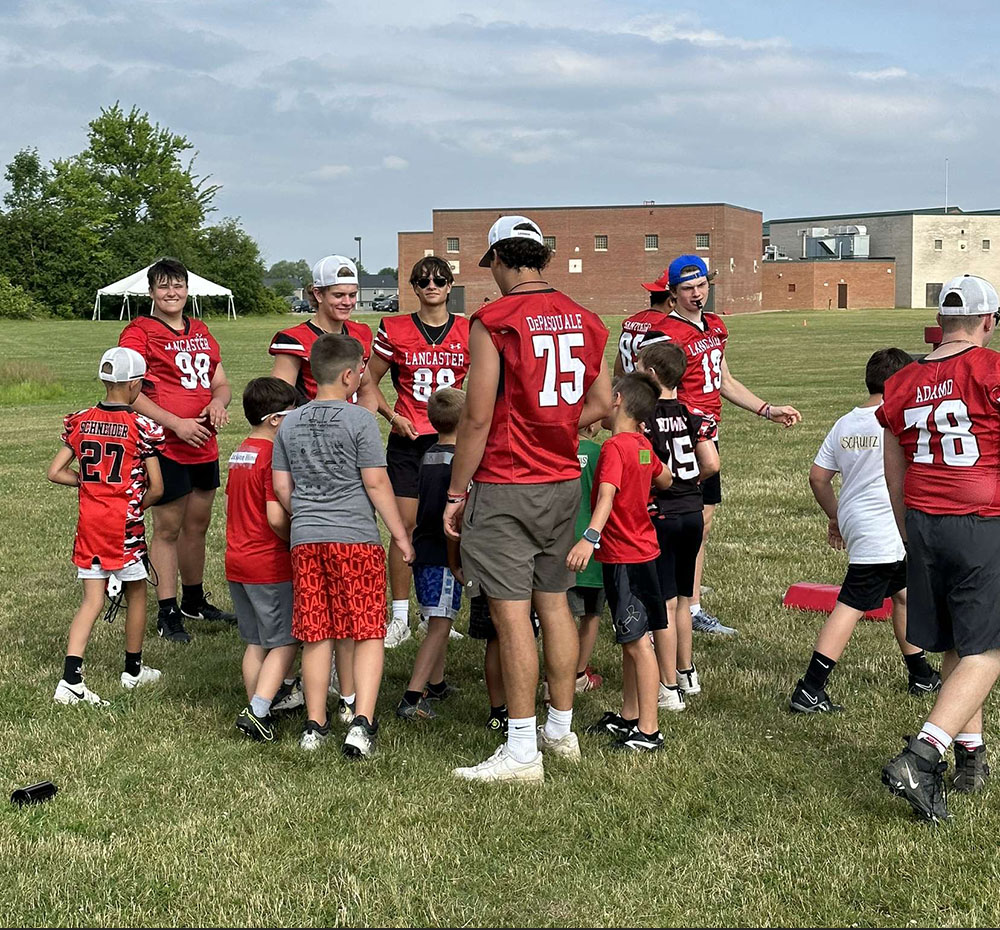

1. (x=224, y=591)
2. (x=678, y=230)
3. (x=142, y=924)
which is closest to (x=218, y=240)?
(x=678, y=230)

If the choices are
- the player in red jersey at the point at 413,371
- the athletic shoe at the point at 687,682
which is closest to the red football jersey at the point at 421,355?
the player in red jersey at the point at 413,371

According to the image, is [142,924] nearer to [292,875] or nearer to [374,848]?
[292,875]

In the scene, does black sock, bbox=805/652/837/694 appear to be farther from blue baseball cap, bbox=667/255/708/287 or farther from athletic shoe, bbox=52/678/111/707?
athletic shoe, bbox=52/678/111/707

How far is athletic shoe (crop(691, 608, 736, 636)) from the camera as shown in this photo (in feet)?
23.6

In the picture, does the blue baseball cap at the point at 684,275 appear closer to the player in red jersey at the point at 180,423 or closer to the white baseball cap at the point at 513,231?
the white baseball cap at the point at 513,231

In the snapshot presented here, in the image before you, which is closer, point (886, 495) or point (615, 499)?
point (615, 499)

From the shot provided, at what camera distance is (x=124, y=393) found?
6.07 metres

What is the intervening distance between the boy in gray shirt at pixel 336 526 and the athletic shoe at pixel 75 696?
128 cm

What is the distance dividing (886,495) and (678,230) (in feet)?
262

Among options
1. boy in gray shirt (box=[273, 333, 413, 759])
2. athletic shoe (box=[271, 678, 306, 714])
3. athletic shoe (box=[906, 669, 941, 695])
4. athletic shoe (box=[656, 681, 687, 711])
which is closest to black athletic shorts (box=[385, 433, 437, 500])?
athletic shoe (box=[271, 678, 306, 714])

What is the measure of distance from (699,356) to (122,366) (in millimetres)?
3122

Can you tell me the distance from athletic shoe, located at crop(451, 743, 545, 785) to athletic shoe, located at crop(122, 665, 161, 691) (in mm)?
2138

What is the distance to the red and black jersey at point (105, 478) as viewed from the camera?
19.7 feet

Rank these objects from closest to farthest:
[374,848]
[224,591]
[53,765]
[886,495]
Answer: [374,848] → [53,765] → [886,495] → [224,591]
